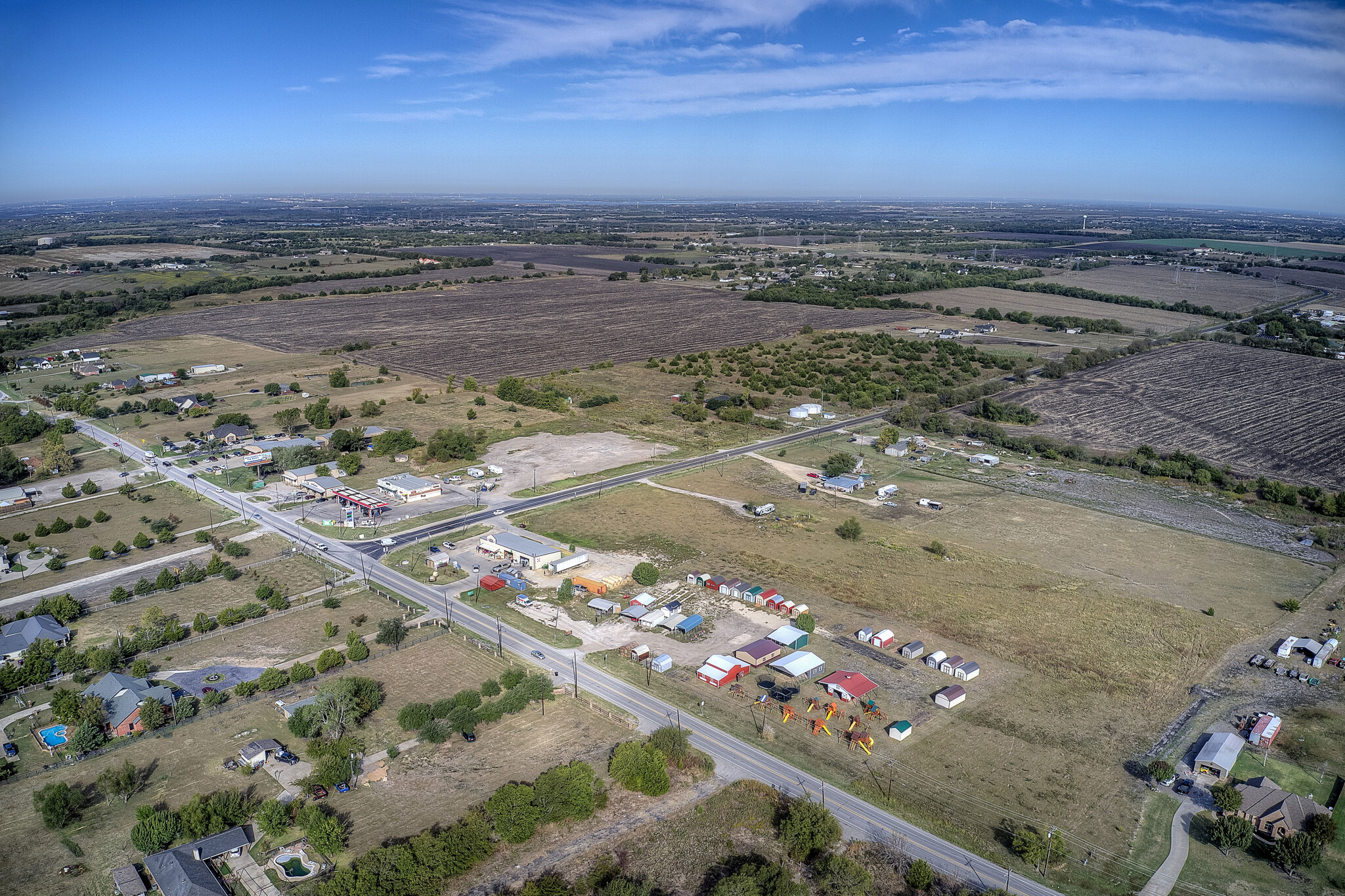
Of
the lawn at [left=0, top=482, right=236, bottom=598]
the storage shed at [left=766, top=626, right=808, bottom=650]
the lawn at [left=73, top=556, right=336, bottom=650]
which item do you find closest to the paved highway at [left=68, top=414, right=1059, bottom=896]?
the lawn at [left=0, top=482, right=236, bottom=598]

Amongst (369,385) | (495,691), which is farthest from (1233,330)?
(495,691)

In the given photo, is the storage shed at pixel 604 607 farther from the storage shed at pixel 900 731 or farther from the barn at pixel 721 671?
the storage shed at pixel 900 731

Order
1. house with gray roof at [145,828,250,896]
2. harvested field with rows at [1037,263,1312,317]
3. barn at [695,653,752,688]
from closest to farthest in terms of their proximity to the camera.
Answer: house with gray roof at [145,828,250,896]
barn at [695,653,752,688]
harvested field with rows at [1037,263,1312,317]

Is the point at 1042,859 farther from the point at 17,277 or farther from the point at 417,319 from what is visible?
the point at 17,277

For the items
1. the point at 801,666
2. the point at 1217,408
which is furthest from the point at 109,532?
the point at 1217,408

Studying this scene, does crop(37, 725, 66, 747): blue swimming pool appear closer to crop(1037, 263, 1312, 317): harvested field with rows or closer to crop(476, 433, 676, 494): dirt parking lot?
crop(476, 433, 676, 494): dirt parking lot

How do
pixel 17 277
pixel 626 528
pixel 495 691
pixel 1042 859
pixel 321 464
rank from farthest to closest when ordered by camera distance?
pixel 17 277, pixel 321 464, pixel 626 528, pixel 495 691, pixel 1042 859

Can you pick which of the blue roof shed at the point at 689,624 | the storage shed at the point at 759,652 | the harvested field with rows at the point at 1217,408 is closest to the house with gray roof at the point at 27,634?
the blue roof shed at the point at 689,624
